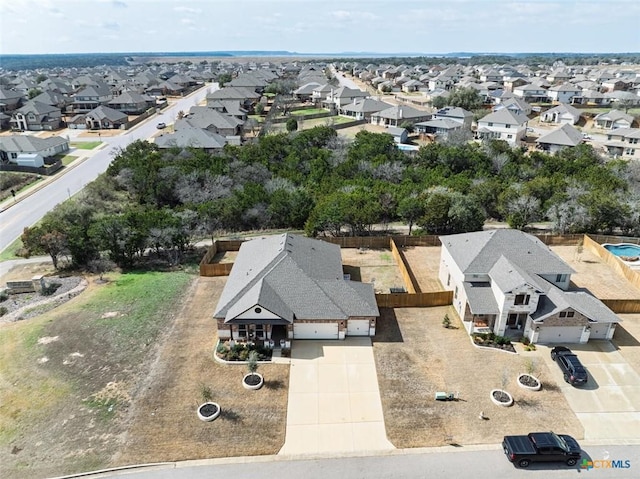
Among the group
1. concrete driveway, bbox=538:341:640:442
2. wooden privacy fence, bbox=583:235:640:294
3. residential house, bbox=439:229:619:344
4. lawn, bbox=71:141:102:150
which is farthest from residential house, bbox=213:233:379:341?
lawn, bbox=71:141:102:150

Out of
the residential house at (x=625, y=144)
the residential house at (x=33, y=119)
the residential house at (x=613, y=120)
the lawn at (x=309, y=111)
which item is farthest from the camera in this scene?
the lawn at (x=309, y=111)

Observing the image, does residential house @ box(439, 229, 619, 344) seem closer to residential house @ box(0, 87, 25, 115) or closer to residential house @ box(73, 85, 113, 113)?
residential house @ box(73, 85, 113, 113)

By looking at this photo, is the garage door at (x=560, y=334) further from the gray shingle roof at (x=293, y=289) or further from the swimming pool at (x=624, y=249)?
the swimming pool at (x=624, y=249)

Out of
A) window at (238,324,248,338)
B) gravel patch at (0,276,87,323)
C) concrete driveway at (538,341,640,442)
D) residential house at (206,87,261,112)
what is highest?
residential house at (206,87,261,112)

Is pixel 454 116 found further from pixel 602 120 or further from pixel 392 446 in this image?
pixel 392 446

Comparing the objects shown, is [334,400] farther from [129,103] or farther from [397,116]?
[129,103]

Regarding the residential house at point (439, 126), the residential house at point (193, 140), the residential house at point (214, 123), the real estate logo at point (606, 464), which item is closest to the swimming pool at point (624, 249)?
the real estate logo at point (606, 464)
